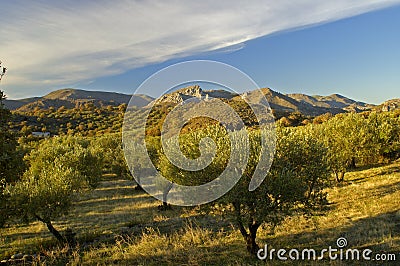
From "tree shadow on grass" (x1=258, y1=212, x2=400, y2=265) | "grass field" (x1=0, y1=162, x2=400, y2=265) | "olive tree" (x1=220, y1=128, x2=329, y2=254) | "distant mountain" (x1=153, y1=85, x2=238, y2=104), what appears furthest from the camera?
"distant mountain" (x1=153, y1=85, x2=238, y2=104)

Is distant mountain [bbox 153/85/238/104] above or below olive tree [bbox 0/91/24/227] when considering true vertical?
above

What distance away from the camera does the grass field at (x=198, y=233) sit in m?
14.4

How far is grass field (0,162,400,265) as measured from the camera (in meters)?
14.4

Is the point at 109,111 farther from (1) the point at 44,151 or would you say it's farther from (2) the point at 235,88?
(2) the point at 235,88

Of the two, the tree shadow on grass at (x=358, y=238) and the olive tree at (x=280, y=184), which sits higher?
the olive tree at (x=280, y=184)

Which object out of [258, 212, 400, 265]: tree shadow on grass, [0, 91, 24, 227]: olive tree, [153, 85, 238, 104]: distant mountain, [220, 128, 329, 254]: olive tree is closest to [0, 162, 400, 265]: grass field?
[258, 212, 400, 265]: tree shadow on grass

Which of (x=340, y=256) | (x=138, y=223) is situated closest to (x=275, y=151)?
(x=340, y=256)

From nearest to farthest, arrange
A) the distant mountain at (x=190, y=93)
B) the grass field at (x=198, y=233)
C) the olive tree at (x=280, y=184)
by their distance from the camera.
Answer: the olive tree at (x=280, y=184) → the grass field at (x=198, y=233) → the distant mountain at (x=190, y=93)

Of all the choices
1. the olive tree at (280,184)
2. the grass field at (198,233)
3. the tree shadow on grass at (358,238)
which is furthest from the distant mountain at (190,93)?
the tree shadow on grass at (358,238)

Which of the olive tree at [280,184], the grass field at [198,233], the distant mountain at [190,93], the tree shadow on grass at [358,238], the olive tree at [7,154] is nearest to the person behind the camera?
the olive tree at [7,154]

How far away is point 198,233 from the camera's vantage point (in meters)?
17.5

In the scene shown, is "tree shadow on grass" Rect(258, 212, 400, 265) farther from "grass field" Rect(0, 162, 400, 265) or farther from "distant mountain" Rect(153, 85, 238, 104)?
"distant mountain" Rect(153, 85, 238, 104)

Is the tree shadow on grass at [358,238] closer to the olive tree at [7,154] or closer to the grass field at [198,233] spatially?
the grass field at [198,233]

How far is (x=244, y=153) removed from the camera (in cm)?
1287
